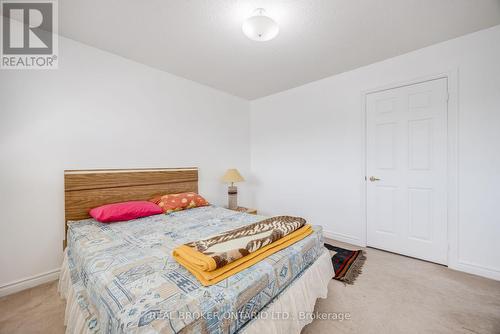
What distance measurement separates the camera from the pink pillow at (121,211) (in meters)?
1.97

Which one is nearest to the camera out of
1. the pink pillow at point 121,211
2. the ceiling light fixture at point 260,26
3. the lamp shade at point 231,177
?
the ceiling light fixture at point 260,26

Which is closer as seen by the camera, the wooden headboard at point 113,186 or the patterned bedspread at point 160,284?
the patterned bedspread at point 160,284

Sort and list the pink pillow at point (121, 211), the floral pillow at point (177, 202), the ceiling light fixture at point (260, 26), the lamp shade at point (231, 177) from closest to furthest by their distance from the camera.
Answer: the ceiling light fixture at point (260, 26) < the pink pillow at point (121, 211) < the floral pillow at point (177, 202) < the lamp shade at point (231, 177)

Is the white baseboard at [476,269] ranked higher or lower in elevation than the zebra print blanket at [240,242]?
lower

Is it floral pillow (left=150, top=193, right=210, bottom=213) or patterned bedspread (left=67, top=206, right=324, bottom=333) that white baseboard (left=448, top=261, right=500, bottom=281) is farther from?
floral pillow (left=150, top=193, right=210, bottom=213)

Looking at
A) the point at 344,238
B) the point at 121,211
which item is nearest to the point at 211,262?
the point at 121,211

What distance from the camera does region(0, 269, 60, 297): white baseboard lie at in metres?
1.81

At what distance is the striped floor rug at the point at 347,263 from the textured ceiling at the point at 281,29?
250cm

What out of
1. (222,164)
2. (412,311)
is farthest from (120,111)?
(412,311)

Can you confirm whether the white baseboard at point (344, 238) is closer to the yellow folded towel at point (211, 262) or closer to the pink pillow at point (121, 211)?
the yellow folded towel at point (211, 262)

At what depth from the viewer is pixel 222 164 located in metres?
3.68

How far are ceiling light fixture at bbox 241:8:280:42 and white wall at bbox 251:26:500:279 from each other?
178 cm
